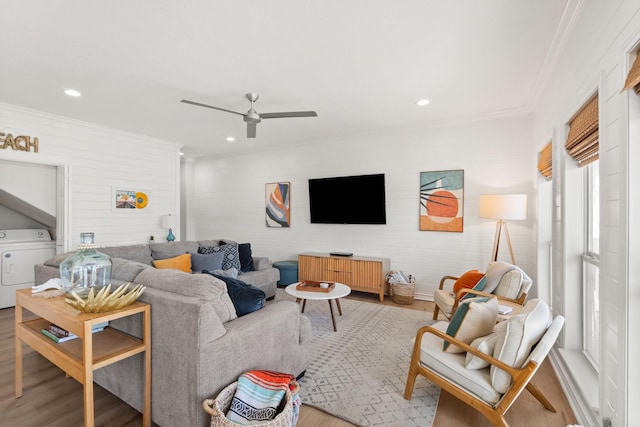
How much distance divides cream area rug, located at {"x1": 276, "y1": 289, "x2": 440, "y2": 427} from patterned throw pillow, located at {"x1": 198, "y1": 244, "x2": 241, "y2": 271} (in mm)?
1432

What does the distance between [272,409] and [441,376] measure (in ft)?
3.66

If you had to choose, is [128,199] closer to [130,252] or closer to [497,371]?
[130,252]

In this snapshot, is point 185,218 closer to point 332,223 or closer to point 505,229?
point 332,223

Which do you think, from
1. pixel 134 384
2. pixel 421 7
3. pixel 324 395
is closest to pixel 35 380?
pixel 134 384

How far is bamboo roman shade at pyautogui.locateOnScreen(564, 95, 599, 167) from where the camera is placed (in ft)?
6.00

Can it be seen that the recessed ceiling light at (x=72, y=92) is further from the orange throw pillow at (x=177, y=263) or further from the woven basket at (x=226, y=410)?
the woven basket at (x=226, y=410)

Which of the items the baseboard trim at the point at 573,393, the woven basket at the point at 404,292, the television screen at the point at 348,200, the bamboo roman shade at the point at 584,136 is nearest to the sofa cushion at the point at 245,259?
the television screen at the point at 348,200

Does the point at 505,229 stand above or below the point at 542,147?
below

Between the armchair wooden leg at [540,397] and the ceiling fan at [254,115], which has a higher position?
the ceiling fan at [254,115]

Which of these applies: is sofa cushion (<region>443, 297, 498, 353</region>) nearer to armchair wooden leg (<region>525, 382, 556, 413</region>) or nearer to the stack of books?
armchair wooden leg (<region>525, 382, 556, 413</region>)

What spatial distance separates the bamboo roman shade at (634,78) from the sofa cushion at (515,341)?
1.19 meters

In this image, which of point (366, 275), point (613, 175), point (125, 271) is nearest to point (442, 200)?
point (366, 275)

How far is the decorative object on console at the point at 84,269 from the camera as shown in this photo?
6.20 feet

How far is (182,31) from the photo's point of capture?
2.28 metres
